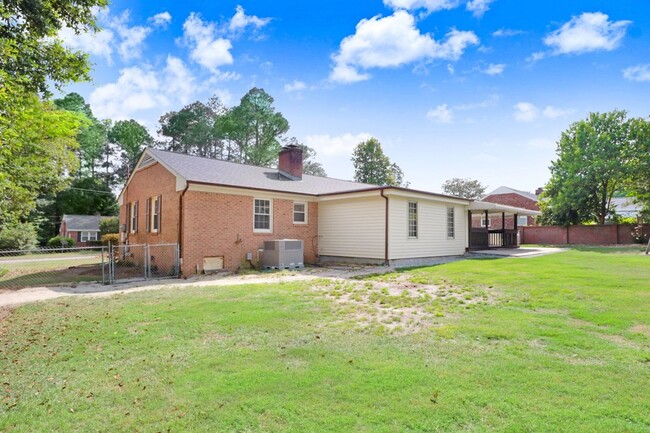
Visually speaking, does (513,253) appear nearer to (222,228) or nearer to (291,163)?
(291,163)

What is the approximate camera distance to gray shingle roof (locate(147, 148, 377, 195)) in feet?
43.6

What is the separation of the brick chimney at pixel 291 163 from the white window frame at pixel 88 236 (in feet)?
109

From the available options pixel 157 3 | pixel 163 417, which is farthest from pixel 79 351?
pixel 157 3

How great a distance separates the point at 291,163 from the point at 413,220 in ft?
23.4

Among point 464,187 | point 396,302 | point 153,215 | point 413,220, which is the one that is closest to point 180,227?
point 153,215

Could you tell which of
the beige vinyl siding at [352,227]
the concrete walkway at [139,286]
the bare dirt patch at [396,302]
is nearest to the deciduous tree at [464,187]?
the beige vinyl siding at [352,227]

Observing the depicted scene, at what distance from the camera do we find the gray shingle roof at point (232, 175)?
43.6 ft

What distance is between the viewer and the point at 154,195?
49.0ft

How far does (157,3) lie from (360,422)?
14.7 m

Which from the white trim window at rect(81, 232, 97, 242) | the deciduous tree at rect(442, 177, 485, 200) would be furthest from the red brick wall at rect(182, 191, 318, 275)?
the deciduous tree at rect(442, 177, 485, 200)

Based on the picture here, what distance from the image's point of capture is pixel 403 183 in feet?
158

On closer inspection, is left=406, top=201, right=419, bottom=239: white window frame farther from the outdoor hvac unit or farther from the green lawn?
the green lawn

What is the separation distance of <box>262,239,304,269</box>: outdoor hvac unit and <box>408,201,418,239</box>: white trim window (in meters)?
4.75

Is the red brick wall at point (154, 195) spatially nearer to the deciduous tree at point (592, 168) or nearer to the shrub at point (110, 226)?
the shrub at point (110, 226)
